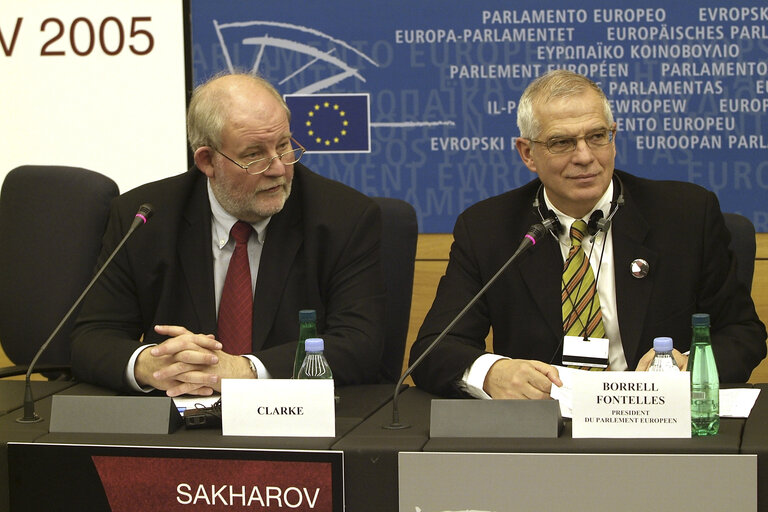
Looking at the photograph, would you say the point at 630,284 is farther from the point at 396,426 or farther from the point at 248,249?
the point at 248,249

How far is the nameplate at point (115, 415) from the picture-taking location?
213cm

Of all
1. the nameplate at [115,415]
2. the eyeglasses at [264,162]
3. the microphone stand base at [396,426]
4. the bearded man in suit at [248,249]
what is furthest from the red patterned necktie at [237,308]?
the microphone stand base at [396,426]

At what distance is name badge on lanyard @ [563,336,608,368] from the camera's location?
261cm

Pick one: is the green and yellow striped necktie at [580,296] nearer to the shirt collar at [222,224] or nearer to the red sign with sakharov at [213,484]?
the shirt collar at [222,224]

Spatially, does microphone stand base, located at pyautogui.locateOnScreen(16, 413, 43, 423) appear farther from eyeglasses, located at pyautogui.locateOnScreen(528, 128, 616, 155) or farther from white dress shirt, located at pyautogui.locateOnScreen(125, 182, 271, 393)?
eyeglasses, located at pyautogui.locateOnScreen(528, 128, 616, 155)

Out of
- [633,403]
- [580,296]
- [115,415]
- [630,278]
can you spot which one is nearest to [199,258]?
[115,415]

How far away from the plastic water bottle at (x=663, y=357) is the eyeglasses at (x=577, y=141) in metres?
0.74

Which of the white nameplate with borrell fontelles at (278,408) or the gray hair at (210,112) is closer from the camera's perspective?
the white nameplate with borrell fontelles at (278,408)

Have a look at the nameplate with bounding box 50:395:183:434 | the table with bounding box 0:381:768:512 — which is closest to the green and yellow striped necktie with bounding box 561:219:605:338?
the table with bounding box 0:381:768:512

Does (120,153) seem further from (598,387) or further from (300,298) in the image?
(598,387)

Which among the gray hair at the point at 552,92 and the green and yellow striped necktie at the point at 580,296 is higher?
the gray hair at the point at 552,92

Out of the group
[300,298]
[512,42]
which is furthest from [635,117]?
[300,298]

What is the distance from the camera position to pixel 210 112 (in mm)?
2898

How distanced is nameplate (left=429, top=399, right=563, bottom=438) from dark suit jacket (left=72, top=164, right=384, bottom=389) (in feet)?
2.46
